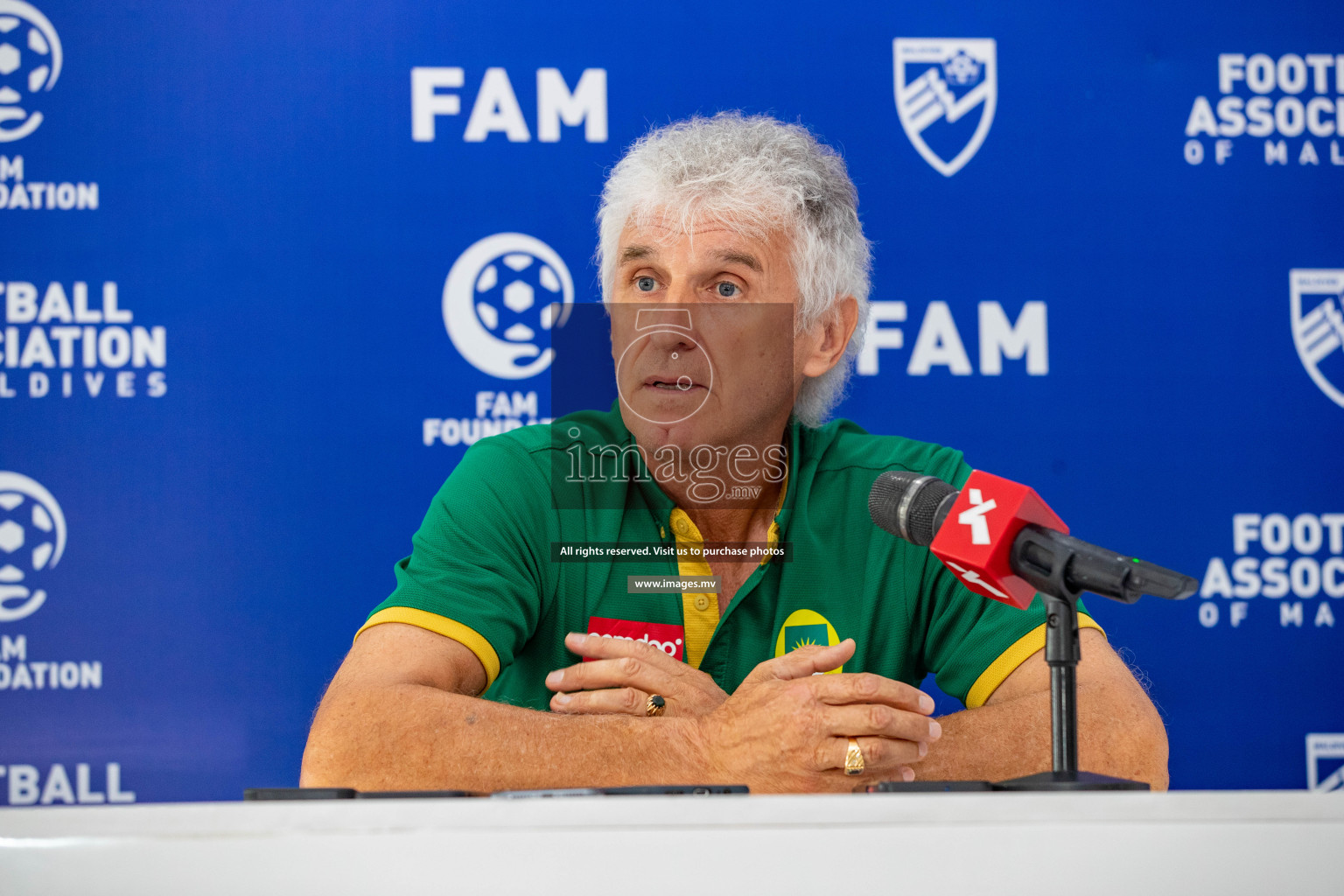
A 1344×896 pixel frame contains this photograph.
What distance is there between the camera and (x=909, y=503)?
0.85 meters

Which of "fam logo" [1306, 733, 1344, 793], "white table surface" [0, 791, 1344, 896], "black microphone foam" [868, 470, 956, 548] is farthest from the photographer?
"fam logo" [1306, 733, 1344, 793]

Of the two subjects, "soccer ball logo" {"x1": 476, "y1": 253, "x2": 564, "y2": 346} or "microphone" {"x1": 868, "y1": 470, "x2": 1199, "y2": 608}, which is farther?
"soccer ball logo" {"x1": 476, "y1": 253, "x2": 564, "y2": 346}

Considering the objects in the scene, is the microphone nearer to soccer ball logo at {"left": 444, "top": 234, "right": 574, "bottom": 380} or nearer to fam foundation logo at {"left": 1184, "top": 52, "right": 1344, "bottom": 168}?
soccer ball logo at {"left": 444, "top": 234, "right": 574, "bottom": 380}

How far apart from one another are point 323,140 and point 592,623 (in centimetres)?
115

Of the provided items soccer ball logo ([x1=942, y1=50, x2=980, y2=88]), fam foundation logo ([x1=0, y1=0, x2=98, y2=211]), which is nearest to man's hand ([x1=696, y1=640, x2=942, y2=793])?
soccer ball logo ([x1=942, y1=50, x2=980, y2=88])

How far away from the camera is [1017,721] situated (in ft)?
3.83

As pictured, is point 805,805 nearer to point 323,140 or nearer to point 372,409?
point 372,409

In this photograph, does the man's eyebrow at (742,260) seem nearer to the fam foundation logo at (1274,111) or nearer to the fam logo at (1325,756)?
the fam foundation logo at (1274,111)

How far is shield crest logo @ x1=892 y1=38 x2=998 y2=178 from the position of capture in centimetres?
194

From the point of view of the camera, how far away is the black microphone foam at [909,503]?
84 centimetres

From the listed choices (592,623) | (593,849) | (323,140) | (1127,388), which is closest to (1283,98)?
(1127,388)

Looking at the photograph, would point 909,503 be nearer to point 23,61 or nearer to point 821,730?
point 821,730

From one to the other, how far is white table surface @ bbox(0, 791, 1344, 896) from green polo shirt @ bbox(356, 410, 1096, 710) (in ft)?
2.17

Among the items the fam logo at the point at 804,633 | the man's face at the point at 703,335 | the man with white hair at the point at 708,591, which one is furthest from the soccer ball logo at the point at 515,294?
the fam logo at the point at 804,633
